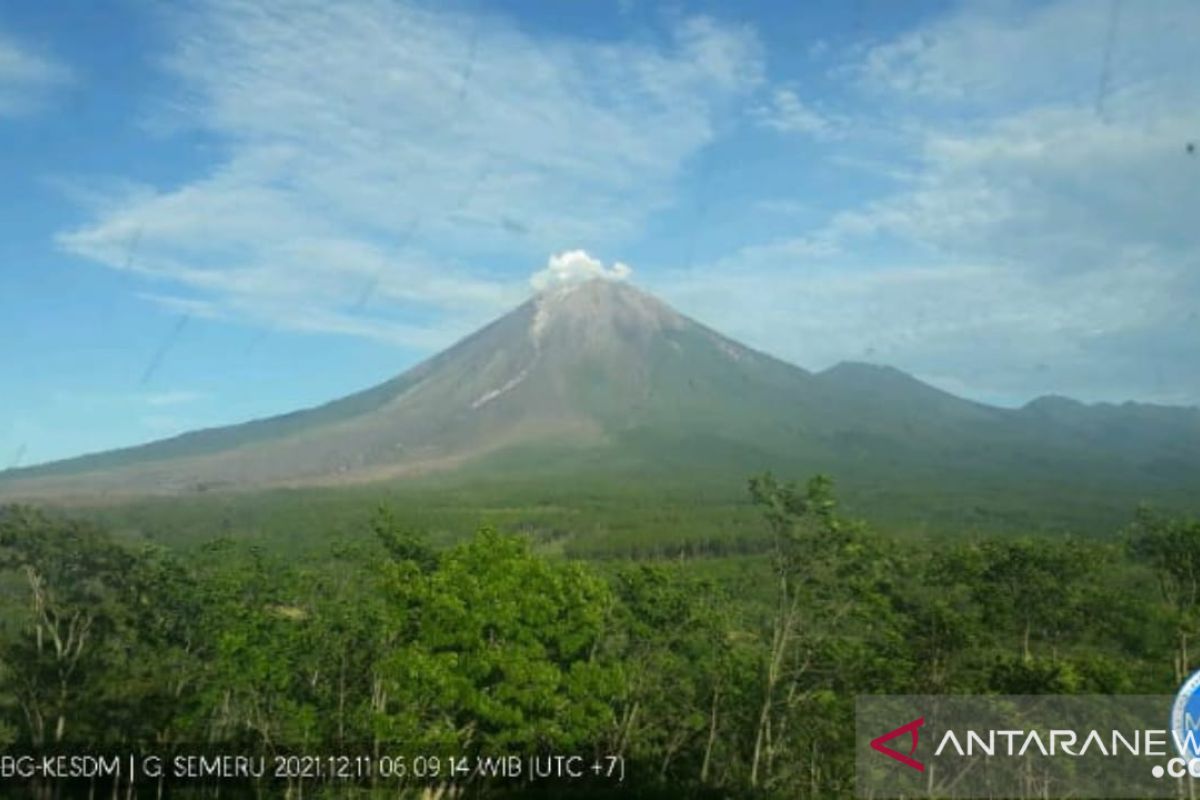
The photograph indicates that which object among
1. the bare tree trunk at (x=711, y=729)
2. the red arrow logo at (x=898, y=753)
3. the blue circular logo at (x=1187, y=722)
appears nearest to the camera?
the blue circular logo at (x=1187, y=722)

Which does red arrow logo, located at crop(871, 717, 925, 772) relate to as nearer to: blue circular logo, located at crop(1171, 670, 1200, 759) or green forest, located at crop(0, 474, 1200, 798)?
green forest, located at crop(0, 474, 1200, 798)

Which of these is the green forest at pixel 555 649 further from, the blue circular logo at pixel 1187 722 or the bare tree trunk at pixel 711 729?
the blue circular logo at pixel 1187 722

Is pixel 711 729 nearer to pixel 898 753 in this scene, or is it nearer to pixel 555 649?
pixel 898 753

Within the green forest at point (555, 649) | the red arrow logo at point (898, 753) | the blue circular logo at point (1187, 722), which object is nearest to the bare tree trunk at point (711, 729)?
the green forest at point (555, 649)

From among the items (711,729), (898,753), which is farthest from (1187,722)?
(711,729)

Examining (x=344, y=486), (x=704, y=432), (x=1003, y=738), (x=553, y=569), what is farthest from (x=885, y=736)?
(x=704, y=432)

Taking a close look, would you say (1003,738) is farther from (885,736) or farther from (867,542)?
(867,542)
